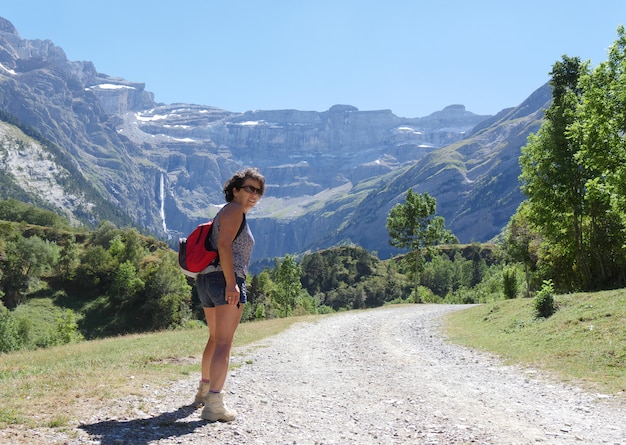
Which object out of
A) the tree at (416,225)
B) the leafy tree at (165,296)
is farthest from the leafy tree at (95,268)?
the tree at (416,225)

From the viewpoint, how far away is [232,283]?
8156 mm

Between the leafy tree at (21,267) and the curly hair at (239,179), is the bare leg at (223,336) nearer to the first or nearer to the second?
the curly hair at (239,179)

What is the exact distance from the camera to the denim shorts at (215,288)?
8367 mm

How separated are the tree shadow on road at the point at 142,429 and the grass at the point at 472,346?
62 cm

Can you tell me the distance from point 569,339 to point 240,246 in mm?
14627

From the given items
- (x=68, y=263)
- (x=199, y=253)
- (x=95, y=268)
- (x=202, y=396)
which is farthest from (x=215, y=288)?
(x=68, y=263)

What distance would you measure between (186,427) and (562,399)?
27.2 ft

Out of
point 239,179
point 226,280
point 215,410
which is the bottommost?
point 215,410

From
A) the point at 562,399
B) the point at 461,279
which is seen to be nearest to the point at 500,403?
the point at 562,399

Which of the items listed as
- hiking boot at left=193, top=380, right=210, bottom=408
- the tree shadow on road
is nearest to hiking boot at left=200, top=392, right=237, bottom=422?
the tree shadow on road

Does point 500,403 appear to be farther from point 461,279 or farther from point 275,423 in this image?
point 461,279

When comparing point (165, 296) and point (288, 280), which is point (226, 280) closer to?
point (288, 280)

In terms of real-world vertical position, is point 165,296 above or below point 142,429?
below

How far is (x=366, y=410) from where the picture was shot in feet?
31.4
